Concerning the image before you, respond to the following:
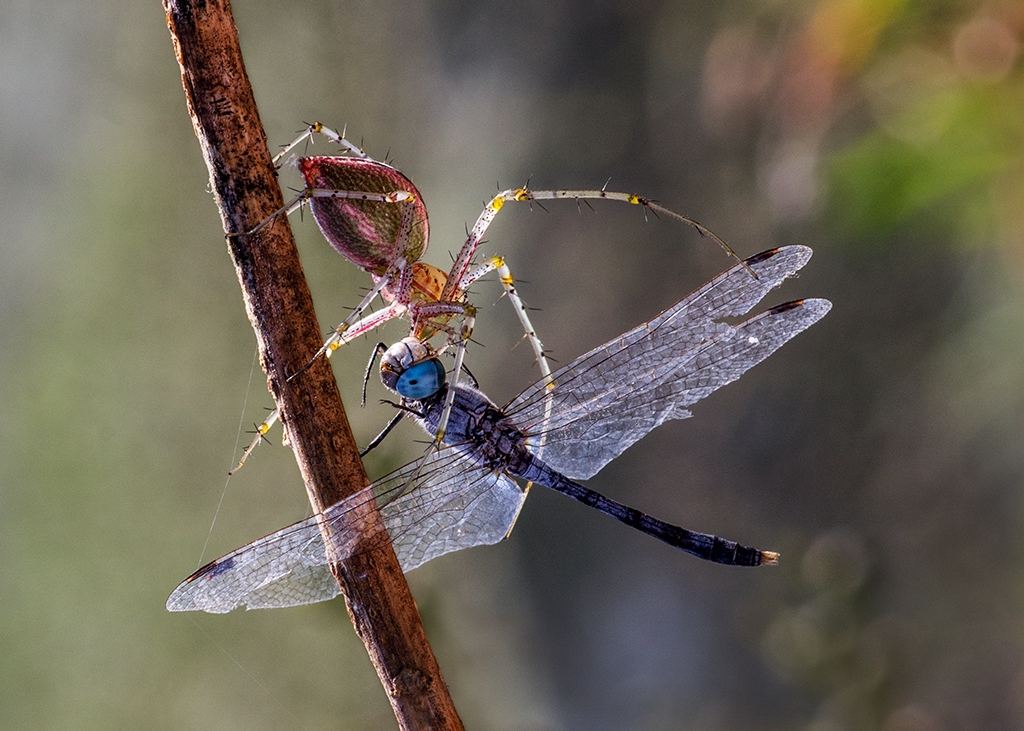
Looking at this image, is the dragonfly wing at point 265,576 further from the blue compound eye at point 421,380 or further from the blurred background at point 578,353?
the blurred background at point 578,353

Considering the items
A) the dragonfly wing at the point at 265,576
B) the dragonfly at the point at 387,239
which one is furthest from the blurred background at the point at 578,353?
the dragonfly wing at the point at 265,576

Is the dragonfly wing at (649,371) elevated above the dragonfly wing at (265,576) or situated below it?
above

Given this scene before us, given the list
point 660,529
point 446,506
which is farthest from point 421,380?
point 660,529

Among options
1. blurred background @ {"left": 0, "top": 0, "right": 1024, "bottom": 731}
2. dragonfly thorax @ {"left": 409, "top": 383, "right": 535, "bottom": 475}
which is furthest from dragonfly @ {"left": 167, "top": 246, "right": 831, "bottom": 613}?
blurred background @ {"left": 0, "top": 0, "right": 1024, "bottom": 731}

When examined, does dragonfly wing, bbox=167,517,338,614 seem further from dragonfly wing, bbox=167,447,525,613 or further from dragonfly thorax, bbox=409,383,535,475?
dragonfly thorax, bbox=409,383,535,475

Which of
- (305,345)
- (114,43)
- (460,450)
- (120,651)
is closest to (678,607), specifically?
(460,450)

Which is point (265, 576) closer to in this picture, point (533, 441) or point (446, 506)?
point (446, 506)

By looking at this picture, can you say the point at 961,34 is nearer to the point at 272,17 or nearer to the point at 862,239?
the point at 862,239
